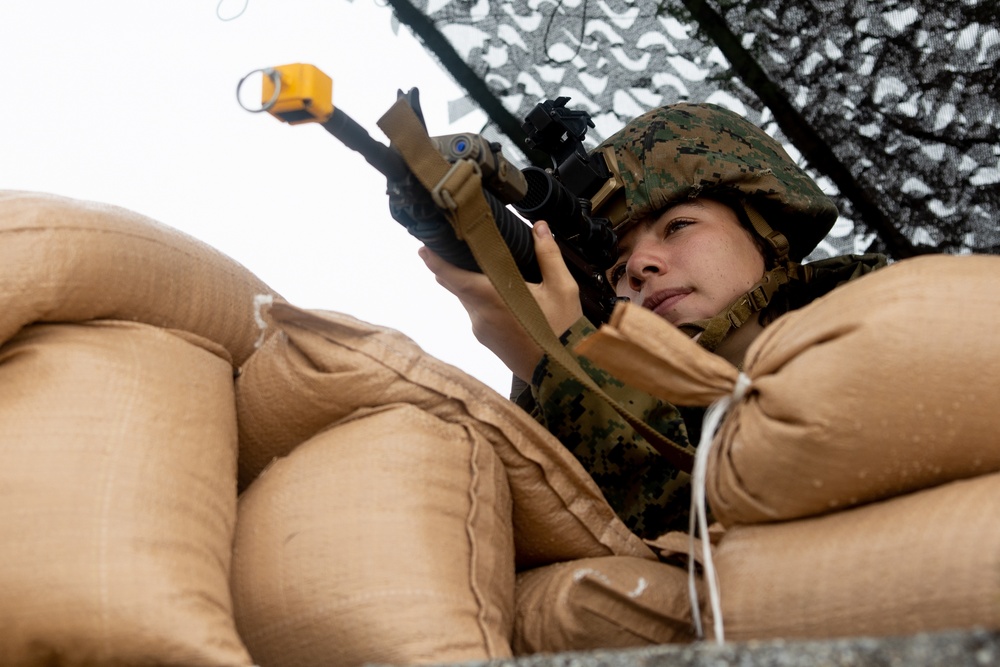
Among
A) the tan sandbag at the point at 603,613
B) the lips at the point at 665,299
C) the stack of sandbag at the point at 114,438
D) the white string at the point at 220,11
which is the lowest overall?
the tan sandbag at the point at 603,613

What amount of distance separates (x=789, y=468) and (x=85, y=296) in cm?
63

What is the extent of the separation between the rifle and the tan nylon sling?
1 centimetres

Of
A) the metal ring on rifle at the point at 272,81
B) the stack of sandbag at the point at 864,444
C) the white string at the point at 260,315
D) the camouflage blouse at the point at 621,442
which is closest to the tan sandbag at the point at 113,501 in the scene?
the white string at the point at 260,315

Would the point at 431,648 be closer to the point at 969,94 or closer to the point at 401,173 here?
the point at 401,173

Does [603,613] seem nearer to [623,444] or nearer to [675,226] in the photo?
[623,444]

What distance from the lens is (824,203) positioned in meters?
1.81

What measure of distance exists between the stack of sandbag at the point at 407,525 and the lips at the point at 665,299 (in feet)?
2.25

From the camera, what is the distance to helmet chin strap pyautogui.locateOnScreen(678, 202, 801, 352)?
1620 millimetres

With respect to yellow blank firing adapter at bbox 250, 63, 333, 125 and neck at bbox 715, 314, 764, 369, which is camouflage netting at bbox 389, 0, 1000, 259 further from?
yellow blank firing adapter at bbox 250, 63, 333, 125

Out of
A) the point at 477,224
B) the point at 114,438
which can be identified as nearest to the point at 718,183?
the point at 477,224

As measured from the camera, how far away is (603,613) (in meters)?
0.92

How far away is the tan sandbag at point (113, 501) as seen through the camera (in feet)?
2.42

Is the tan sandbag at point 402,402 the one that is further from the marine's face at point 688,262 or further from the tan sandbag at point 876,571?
the marine's face at point 688,262

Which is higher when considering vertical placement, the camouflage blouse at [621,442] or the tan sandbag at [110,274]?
the tan sandbag at [110,274]
